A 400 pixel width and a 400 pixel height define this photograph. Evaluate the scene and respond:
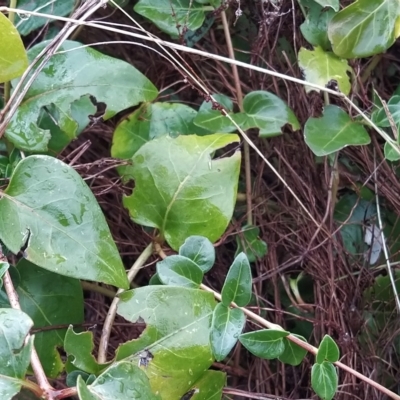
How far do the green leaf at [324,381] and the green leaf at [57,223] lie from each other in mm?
254

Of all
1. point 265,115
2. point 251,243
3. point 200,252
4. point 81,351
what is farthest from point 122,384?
point 265,115

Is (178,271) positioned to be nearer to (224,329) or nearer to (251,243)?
(224,329)

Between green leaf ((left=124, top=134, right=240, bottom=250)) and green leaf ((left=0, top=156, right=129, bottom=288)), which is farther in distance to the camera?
green leaf ((left=124, top=134, right=240, bottom=250))

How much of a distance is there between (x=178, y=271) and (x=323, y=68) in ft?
1.34

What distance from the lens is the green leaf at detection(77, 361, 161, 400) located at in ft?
1.88

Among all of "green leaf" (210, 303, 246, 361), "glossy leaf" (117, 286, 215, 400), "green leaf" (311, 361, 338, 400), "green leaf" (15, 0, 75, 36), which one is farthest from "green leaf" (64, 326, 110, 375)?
"green leaf" (15, 0, 75, 36)

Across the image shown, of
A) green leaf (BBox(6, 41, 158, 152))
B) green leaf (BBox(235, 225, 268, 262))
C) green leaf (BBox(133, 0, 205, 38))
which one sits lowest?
green leaf (BBox(235, 225, 268, 262))

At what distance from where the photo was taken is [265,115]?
34.2 inches

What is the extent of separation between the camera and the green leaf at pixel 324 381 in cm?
63

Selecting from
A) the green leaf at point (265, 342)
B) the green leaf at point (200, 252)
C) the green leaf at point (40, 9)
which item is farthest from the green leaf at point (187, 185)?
the green leaf at point (40, 9)

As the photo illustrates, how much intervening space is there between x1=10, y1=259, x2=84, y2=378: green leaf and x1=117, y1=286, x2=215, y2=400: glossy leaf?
0.41 feet

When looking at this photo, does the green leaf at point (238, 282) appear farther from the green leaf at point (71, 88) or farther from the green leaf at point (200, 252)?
the green leaf at point (71, 88)

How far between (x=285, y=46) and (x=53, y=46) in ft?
1.43

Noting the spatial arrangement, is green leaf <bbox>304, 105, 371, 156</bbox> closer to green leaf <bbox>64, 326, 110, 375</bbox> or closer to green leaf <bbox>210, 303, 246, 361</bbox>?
green leaf <bbox>210, 303, 246, 361</bbox>
